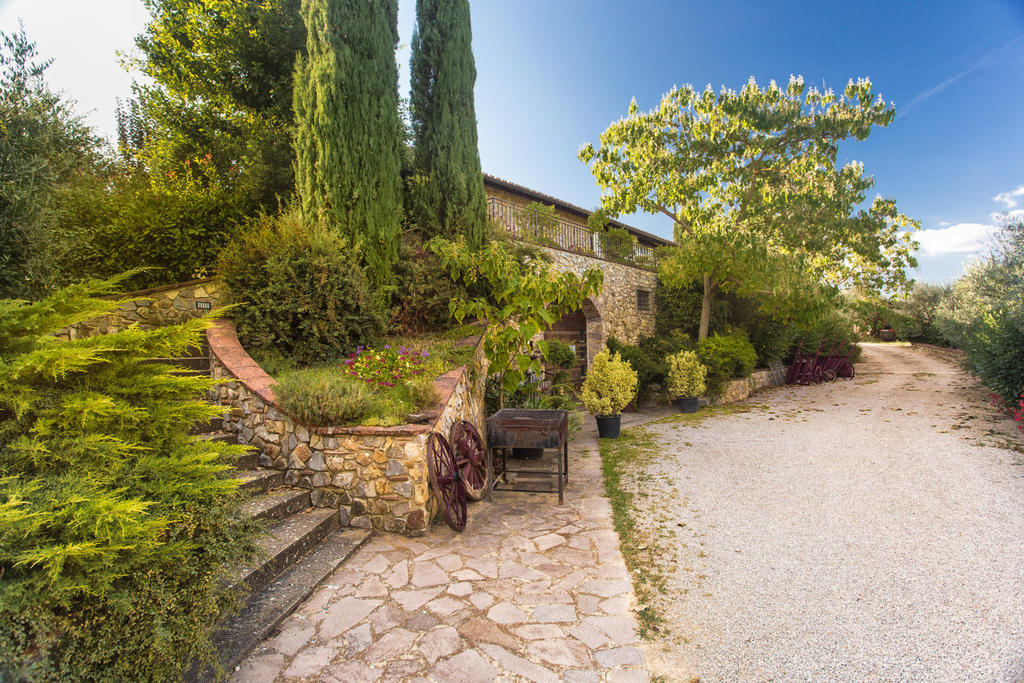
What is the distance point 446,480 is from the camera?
12.4 ft

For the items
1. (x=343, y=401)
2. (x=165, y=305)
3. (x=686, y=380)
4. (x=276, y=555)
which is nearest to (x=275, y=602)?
(x=276, y=555)

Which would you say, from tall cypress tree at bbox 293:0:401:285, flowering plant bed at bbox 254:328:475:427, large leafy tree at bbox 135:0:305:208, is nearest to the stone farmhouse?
tall cypress tree at bbox 293:0:401:285

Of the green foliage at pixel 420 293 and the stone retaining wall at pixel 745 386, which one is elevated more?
the green foliage at pixel 420 293

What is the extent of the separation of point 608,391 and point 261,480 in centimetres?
503

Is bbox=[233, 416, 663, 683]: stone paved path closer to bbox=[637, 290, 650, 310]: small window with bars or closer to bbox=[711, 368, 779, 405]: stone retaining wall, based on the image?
bbox=[711, 368, 779, 405]: stone retaining wall

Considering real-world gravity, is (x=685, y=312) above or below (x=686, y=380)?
above

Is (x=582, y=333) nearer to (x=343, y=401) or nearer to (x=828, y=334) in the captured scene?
(x=828, y=334)

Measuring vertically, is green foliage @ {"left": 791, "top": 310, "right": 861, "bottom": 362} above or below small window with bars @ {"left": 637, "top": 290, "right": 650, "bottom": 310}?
below

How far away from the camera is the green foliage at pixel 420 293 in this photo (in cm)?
673

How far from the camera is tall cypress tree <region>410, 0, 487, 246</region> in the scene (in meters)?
7.66

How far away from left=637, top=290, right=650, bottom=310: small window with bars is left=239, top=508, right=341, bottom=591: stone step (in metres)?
12.7

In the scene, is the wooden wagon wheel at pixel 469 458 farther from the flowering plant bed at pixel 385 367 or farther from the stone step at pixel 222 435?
the stone step at pixel 222 435

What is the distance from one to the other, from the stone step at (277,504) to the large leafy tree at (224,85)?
627 cm

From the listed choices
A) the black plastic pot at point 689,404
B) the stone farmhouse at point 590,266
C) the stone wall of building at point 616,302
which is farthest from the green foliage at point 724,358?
the stone farmhouse at point 590,266
